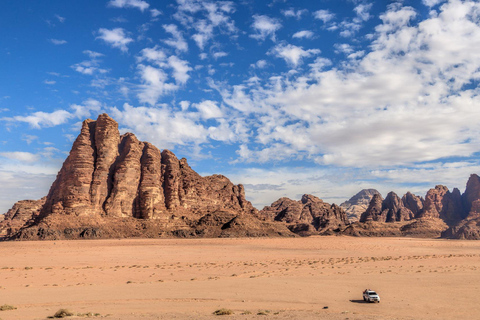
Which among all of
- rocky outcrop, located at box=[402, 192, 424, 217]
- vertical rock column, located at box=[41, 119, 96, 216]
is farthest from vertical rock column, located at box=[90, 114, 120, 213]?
rocky outcrop, located at box=[402, 192, 424, 217]

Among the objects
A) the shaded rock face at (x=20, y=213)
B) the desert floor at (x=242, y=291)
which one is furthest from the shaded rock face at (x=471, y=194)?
the shaded rock face at (x=20, y=213)

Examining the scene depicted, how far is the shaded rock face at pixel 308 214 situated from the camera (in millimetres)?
140375

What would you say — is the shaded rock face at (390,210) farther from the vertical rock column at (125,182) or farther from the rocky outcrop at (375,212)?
the vertical rock column at (125,182)

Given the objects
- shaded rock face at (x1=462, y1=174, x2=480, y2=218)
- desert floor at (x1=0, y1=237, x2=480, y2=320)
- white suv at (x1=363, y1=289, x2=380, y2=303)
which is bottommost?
desert floor at (x1=0, y1=237, x2=480, y2=320)

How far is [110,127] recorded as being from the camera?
93.4 m

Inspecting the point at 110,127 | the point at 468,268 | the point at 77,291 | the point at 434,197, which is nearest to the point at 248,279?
the point at 77,291

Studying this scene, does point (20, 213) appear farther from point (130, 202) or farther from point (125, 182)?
point (125, 182)

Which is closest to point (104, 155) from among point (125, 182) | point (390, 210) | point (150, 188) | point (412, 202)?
point (125, 182)

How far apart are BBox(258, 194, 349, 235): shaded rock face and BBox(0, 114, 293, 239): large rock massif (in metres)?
38.9

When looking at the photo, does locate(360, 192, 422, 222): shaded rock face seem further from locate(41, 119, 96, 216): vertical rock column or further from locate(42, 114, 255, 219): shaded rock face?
locate(41, 119, 96, 216): vertical rock column

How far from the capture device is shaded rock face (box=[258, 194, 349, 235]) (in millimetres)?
140375

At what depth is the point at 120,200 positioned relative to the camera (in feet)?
296

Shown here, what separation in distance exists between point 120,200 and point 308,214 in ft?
293

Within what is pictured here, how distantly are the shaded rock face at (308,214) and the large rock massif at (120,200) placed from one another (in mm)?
38928
